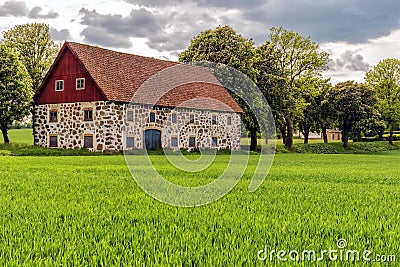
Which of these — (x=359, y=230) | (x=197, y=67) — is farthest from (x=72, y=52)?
(x=359, y=230)

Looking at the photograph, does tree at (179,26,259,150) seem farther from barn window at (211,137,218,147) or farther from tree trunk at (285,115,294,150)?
tree trunk at (285,115,294,150)

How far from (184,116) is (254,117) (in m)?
12.1

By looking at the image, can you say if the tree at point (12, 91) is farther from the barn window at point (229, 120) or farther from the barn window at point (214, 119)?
the barn window at point (229, 120)

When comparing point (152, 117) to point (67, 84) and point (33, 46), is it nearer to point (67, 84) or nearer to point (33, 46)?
point (67, 84)

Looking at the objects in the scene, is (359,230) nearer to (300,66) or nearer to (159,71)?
(159,71)

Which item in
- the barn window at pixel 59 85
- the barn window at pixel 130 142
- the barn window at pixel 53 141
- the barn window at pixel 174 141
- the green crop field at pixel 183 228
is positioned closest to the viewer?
the green crop field at pixel 183 228

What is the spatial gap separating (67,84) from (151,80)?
28.1 feet

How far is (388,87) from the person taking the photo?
80.9 meters

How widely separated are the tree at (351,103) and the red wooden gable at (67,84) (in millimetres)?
41373

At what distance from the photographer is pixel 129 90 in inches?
1727

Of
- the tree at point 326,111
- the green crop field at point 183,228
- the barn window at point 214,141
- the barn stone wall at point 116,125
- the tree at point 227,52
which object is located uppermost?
the tree at point 227,52

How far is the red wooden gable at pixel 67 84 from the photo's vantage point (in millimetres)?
42531

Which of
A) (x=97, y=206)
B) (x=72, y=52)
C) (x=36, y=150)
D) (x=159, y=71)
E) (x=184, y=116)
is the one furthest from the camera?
(x=159, y=71)

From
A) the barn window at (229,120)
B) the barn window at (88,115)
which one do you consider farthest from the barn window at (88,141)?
the barn window at (229,120)
